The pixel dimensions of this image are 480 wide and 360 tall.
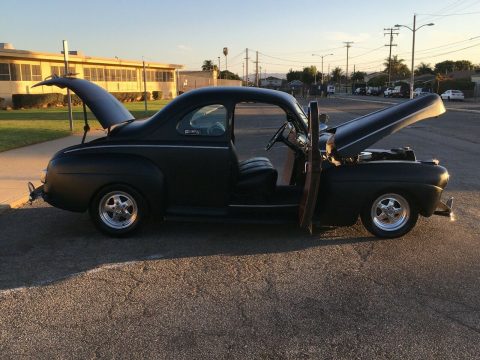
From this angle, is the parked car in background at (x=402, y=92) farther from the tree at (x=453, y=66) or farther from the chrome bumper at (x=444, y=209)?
the chrome bumper at (x=444, y=209)

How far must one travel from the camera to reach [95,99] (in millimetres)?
5723

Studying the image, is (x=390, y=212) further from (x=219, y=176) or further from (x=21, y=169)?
(x=21, y=169)

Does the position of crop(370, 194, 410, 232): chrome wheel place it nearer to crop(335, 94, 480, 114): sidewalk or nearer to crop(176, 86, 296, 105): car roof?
crop(176, 86, 296, 105): car roof

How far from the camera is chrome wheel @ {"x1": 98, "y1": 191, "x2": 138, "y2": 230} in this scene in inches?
210

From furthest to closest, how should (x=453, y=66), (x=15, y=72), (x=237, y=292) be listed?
(x=453, y=66)
(x=15, y=72)
(x=237, y=292)

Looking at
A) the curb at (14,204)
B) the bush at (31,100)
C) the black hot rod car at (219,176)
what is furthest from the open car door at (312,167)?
the bush at (31,100)

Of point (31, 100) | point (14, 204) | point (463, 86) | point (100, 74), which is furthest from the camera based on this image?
point (463, 86)

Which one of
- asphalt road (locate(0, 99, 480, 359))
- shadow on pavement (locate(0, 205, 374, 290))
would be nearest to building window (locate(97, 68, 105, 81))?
shadow on pavement (locate(0, 205, 374, 290))

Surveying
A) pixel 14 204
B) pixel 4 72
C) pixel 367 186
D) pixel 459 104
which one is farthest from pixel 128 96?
pixel 367 186

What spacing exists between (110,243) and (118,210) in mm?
373

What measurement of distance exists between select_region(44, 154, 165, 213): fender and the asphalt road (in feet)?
1.56

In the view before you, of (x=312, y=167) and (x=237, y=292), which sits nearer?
(x=237, y=292)

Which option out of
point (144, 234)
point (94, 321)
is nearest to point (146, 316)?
point (94, 321)

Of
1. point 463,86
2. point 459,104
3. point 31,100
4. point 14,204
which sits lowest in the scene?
point 14,204
